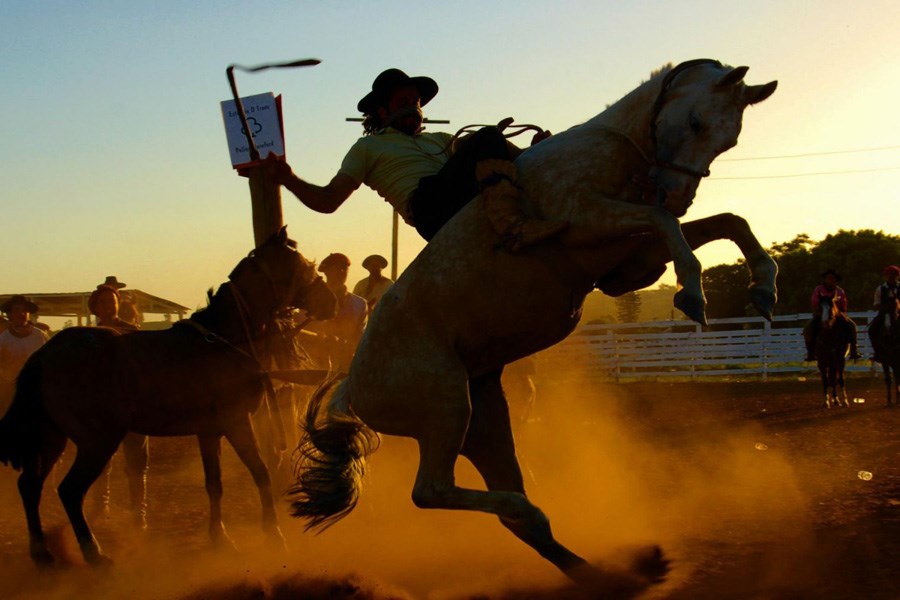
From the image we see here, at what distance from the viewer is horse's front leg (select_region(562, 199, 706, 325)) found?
4.21 metres

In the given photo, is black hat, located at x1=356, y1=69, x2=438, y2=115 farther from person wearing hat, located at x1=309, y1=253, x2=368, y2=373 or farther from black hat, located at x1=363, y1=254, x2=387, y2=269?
black hat, located at x1=363, y1=254, x2=387, y2=269

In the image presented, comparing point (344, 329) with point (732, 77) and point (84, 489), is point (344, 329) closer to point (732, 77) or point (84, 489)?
point (84, 489)

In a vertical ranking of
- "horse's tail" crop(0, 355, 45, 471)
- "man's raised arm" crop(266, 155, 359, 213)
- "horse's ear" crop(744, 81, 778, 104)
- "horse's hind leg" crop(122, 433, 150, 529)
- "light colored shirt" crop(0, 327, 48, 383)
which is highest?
"horse's ear" crop(744, 81, 778, 104)

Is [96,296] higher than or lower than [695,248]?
lower

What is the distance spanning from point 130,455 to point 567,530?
12.0 feet

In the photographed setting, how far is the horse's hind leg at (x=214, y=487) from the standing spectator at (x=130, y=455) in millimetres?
1029

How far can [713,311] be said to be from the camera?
41.9m

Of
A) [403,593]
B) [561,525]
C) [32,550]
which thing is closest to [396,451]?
[561,525]

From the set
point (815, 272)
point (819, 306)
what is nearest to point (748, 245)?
point (819, 306)

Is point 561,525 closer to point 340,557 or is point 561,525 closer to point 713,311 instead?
point 340,557

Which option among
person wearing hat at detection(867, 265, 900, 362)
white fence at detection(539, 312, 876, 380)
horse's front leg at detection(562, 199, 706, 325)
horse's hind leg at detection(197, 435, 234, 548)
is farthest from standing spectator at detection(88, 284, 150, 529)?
white fence at detection(539, 312, 876, 380)

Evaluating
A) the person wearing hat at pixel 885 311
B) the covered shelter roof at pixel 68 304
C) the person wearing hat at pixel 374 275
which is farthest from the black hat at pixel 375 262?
the covered shelter roof at pixel 68 304

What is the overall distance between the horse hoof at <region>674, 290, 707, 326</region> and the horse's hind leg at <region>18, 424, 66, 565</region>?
455 centimetres

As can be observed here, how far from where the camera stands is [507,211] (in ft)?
14.9
